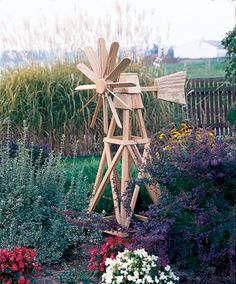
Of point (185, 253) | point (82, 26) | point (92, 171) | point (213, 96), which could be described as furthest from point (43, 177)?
point (213, 96)

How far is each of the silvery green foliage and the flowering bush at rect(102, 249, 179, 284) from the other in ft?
4.39

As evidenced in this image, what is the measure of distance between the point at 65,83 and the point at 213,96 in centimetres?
478

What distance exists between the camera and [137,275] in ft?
14.2

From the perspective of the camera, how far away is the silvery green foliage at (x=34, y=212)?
5699 millimetres

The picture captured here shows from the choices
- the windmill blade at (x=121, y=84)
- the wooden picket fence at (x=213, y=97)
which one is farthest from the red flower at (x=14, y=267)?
the wooden picket fence at (x=213, y=97)

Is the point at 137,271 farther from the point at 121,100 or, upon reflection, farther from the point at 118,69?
the point at 118,69

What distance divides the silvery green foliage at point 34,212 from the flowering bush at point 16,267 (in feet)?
2.65

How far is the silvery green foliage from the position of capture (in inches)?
224

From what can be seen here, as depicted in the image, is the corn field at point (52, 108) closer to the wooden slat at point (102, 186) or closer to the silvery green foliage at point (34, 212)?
the wooden slat at point (102, 186)

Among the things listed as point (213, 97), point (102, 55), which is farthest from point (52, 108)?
point (213, 97)

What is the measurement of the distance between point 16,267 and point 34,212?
1.06m

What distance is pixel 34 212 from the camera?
5.75 m

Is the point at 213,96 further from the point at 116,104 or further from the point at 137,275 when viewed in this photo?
the point at 137,275

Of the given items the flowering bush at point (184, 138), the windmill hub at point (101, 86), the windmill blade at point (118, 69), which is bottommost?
the flowering bush at point (184, 138)
